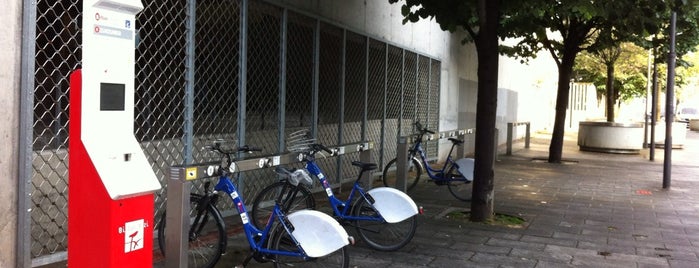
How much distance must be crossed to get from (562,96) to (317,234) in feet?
36.9

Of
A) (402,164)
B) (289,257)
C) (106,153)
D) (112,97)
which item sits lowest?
(289,257)

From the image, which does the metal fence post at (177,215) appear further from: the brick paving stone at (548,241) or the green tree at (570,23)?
the green tree at (570,23)

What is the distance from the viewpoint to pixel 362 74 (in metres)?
9.55

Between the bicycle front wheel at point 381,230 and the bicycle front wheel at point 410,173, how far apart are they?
3.47 meters

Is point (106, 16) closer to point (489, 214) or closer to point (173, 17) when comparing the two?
point (173, 17)

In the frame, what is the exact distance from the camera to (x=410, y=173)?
1017 cm

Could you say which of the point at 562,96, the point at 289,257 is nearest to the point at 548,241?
the point at 289,257

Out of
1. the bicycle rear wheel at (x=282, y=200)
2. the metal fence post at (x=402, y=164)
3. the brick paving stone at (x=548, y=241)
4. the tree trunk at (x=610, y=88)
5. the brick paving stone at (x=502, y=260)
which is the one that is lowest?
the brick paving stone at (x=502, y=260)

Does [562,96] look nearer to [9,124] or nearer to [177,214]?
[177,214]

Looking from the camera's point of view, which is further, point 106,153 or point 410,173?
point 410,173

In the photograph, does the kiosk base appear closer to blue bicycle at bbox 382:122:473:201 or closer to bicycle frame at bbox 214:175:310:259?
bicycle frame at bbox 214:175:310:259

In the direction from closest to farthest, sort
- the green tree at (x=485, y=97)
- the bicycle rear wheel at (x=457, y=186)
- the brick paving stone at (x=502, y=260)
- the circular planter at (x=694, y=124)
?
the brick paving stone at (x=502, y=260) < the green tree at (x=485, y=97) < the bicycle rear wheel at (x=457, y=186) < the circular planter at (x=694, y=124)

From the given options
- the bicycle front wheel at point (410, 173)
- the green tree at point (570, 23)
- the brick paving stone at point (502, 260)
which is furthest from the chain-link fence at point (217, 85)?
the brick paving stone at point (502, 260)

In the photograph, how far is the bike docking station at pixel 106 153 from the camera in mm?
2529
